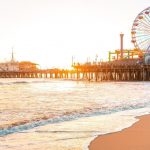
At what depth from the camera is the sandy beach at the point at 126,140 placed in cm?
759

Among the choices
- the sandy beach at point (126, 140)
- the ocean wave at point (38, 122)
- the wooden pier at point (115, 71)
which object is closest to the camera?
the sandy beach at point (126, 140)

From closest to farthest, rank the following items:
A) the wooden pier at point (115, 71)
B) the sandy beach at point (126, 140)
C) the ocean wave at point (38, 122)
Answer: the sandy beach at point (126, 140) → the ocean wave at point (38, 122) → the wooden pier at point (115, 71)

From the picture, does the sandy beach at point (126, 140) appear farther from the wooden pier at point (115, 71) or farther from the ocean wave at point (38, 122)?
the wooden pier at point (115, 71)

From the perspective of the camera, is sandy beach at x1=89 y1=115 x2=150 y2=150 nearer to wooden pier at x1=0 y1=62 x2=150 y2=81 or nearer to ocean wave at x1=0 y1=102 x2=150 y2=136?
ocean wave at x1=0 y1=102 x2=150 y2=136

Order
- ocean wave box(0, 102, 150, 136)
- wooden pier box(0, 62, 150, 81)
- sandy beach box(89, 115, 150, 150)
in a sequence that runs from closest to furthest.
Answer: sandy beach box(89, 115, 150, 150)
ocean wave box(0, 102, 150, 136)
wooden pier box(0, 62, 150, 81)

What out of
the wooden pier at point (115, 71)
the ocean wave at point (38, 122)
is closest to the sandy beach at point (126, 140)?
the ocean wave at point (38, 122)

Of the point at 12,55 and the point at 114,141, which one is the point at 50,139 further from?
the point at 12,55

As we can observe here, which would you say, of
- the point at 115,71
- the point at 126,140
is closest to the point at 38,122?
the point at 126,140

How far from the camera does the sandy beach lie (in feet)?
24.9

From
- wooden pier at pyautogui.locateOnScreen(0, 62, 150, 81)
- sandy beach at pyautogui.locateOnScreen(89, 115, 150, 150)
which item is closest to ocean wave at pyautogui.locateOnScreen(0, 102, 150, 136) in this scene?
sandy beach at pyautogui.locateOnScreen(89, 115, 150, 150)

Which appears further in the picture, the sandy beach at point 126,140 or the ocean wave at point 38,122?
the ocean wave at point 38,122

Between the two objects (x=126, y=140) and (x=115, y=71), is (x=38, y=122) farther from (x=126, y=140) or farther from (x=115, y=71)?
(x=115, y=71)

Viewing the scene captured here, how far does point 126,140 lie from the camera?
834cm

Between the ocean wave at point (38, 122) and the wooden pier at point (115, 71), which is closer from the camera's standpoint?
the ocean wave at point (38, 122)
